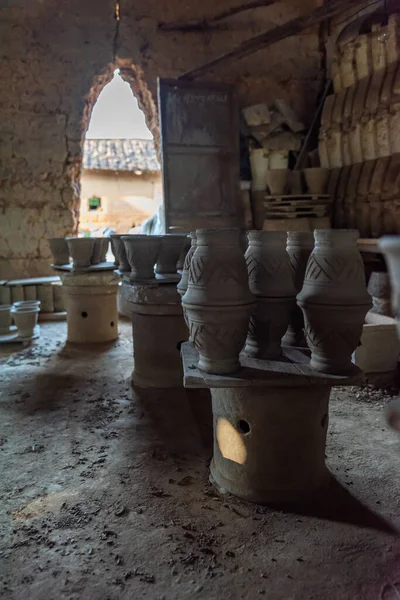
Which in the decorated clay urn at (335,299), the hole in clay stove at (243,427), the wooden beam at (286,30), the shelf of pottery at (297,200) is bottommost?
the hole in clay stove at (243,427)

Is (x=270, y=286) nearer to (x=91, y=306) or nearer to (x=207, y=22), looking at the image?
(x=91, y=306)

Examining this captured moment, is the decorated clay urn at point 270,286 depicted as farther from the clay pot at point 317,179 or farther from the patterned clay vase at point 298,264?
the clay pot at point 317,179

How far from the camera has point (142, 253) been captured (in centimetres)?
383

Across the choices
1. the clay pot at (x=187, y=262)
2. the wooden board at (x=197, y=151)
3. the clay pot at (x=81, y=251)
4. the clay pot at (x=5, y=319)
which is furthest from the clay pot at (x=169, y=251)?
the clay pot at (x=5, y=319)

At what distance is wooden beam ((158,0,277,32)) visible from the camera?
23.1 feet

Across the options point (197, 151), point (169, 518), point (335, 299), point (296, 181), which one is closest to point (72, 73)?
point (197, 151)

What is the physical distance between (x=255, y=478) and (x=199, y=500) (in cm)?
31

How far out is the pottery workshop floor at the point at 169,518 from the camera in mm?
1777

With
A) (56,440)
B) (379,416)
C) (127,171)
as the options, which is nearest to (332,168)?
(379,416)

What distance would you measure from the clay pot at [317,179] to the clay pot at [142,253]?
3206 millimetres

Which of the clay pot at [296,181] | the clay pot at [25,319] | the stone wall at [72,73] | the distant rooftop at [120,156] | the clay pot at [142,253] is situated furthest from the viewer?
the distant rooftop at [120,156]

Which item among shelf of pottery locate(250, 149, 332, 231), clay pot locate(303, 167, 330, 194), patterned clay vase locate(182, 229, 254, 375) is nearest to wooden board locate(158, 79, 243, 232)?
shelf of pottery locate(250, 149, 332, 231)

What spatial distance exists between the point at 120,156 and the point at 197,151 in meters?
9.61

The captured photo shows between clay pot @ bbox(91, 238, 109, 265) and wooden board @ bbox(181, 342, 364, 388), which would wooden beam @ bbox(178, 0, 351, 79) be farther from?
wooden board @ bbox(181, 342, 364, 388)
